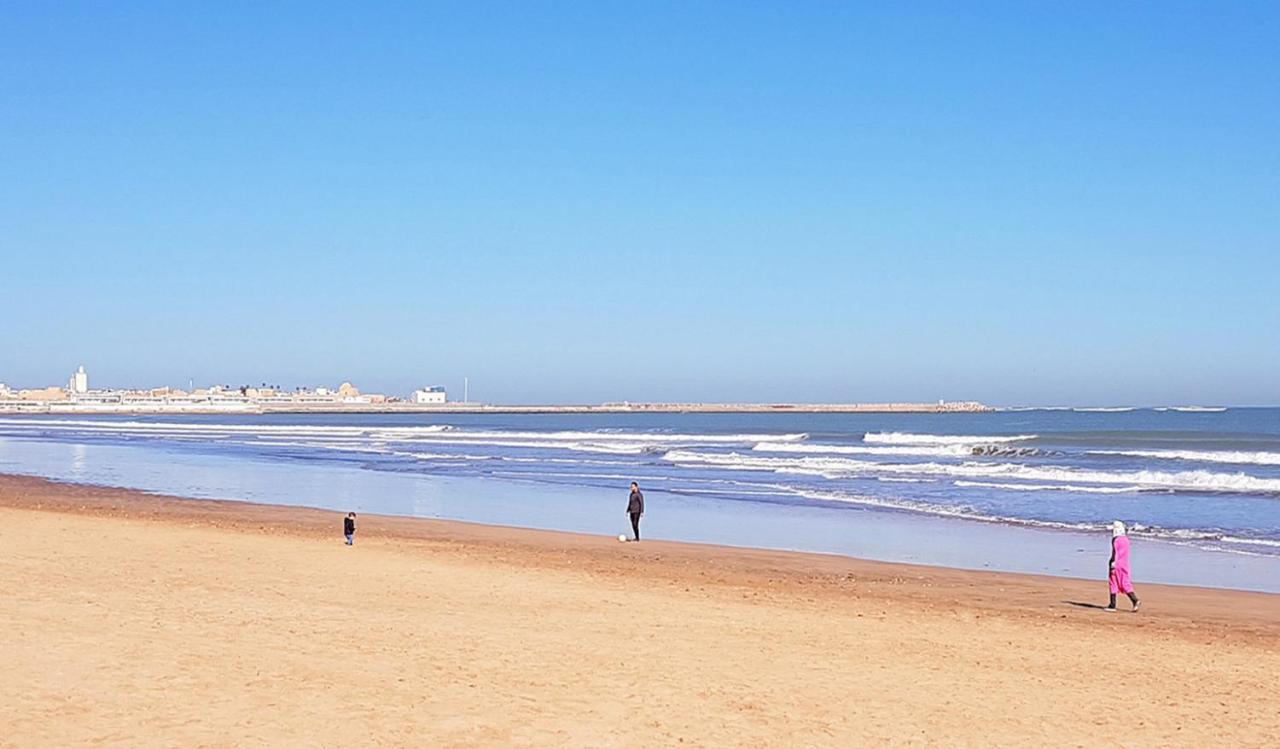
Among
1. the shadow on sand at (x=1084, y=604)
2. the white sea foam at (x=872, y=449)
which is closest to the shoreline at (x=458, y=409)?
the white sea foam at (x=872, y=449)

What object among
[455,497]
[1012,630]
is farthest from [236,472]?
[1012,630]

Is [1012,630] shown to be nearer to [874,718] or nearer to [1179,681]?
[1179,681]

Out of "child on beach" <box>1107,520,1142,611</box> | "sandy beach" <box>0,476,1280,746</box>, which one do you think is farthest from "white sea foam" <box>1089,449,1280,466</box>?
"child on beach" <box>1107,520,1142,611</box>

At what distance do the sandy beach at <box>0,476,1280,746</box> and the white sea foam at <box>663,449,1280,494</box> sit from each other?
20.0 m

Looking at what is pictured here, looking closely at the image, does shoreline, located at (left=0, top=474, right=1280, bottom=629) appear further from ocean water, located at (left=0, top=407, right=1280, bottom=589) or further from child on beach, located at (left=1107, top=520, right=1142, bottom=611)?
ocean water, located at (left=0, top=407, right=1280, bottom=589)

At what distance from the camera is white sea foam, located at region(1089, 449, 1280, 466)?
4512 cm

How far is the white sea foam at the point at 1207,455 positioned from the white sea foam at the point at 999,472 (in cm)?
781

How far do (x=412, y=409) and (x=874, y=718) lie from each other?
7360 inches

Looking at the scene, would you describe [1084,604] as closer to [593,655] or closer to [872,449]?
[593,655]

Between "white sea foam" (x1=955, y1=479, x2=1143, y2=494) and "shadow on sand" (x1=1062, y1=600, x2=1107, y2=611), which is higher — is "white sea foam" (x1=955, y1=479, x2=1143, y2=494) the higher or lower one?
the higher one

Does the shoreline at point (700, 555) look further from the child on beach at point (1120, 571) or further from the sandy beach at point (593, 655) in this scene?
the child on beach at point (1120, 571)

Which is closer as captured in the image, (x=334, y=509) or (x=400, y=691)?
(x=400, y=691)

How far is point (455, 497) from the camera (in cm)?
3084

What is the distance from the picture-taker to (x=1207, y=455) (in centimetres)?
4812
